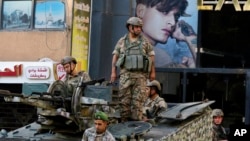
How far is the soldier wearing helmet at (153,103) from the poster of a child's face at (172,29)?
5718 mm

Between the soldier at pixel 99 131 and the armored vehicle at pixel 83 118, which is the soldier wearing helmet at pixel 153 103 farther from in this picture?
the soldier at pixel 99 131

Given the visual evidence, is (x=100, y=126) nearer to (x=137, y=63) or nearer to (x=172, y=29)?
(x=137, y=63)

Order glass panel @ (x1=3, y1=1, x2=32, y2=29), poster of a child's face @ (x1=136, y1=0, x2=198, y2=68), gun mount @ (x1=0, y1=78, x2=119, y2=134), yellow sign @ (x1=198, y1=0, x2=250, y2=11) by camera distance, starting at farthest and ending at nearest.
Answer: glass panel @ (x1=3, y1=1, x2=32, y2=29) → poster of a child's face @ (x1=136, y1=0, x2=198, y2=68) → yellow sign @ (x1=198, y1=0, x2=250, y2=11) → gun mount @ (x1=0, y1=78, x2=119, y2=134)

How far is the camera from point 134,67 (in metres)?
9.00

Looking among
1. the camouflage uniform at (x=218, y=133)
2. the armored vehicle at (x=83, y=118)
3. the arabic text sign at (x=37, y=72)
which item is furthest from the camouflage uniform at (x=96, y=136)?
the arabic text sign at (x=37, y=72)

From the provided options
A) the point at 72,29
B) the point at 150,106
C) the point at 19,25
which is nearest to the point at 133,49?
the point at 150,106

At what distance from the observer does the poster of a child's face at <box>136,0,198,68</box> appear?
16.2m

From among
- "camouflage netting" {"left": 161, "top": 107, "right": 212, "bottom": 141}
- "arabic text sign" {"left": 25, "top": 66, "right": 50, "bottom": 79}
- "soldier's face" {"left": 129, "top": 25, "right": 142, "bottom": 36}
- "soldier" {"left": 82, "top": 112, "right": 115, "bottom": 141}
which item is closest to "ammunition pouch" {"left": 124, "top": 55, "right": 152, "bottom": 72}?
"soldier's face" {"left": 129, "top": 25, "right": 142, "bottom": 36}

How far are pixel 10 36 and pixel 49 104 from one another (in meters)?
9.06

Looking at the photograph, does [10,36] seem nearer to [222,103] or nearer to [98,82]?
[222,103]

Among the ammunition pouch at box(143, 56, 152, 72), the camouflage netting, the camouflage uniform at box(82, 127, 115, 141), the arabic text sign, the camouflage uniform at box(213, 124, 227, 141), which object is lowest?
the camouflage uniform at box(213, 124, 227, 141)

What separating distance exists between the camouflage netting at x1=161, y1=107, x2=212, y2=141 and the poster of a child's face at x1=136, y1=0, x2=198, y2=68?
648 cm

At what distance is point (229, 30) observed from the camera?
641 inches

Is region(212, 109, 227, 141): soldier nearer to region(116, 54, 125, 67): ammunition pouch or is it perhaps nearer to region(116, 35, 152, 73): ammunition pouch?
region(116, 35, 152, 73): ammunition pouch
